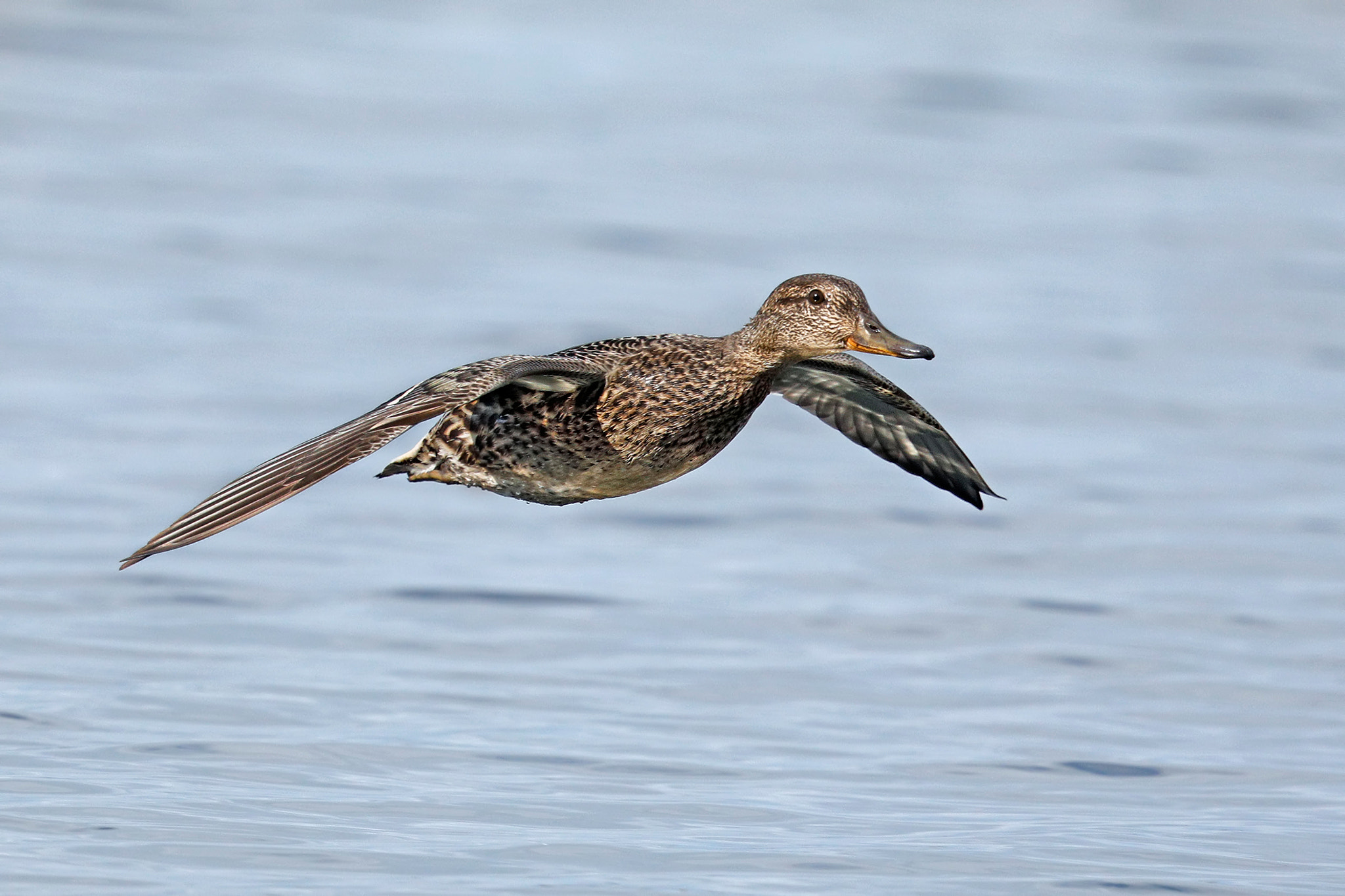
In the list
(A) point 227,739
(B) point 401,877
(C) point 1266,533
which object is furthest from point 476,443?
(C) point 1266,533

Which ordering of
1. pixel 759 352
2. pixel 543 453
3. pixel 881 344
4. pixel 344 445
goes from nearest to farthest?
pixel 344 445
pixel 881 344
pixel 543 453
pixel 759 352

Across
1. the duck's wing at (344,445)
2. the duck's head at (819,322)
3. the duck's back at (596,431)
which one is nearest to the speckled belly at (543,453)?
the duck's back at (596,431)

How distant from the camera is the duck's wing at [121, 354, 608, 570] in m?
8.32

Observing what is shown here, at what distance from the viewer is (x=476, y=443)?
31.7 feet

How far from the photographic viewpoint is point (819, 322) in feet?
31.0

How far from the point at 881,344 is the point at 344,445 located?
2.16 metres

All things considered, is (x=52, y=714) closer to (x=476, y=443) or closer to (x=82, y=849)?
(x=82, y=849)

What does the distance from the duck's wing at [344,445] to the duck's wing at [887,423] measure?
1.76 m

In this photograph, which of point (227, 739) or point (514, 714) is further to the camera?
point (514, 714)

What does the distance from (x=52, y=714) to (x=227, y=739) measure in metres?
1.08

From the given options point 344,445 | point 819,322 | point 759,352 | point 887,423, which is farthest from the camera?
point 887,423

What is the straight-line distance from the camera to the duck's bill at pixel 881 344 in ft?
29.7

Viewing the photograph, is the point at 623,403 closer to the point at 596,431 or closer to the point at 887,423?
the point at 596,431

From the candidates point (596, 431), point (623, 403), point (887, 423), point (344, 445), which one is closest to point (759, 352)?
point (623, 403)
